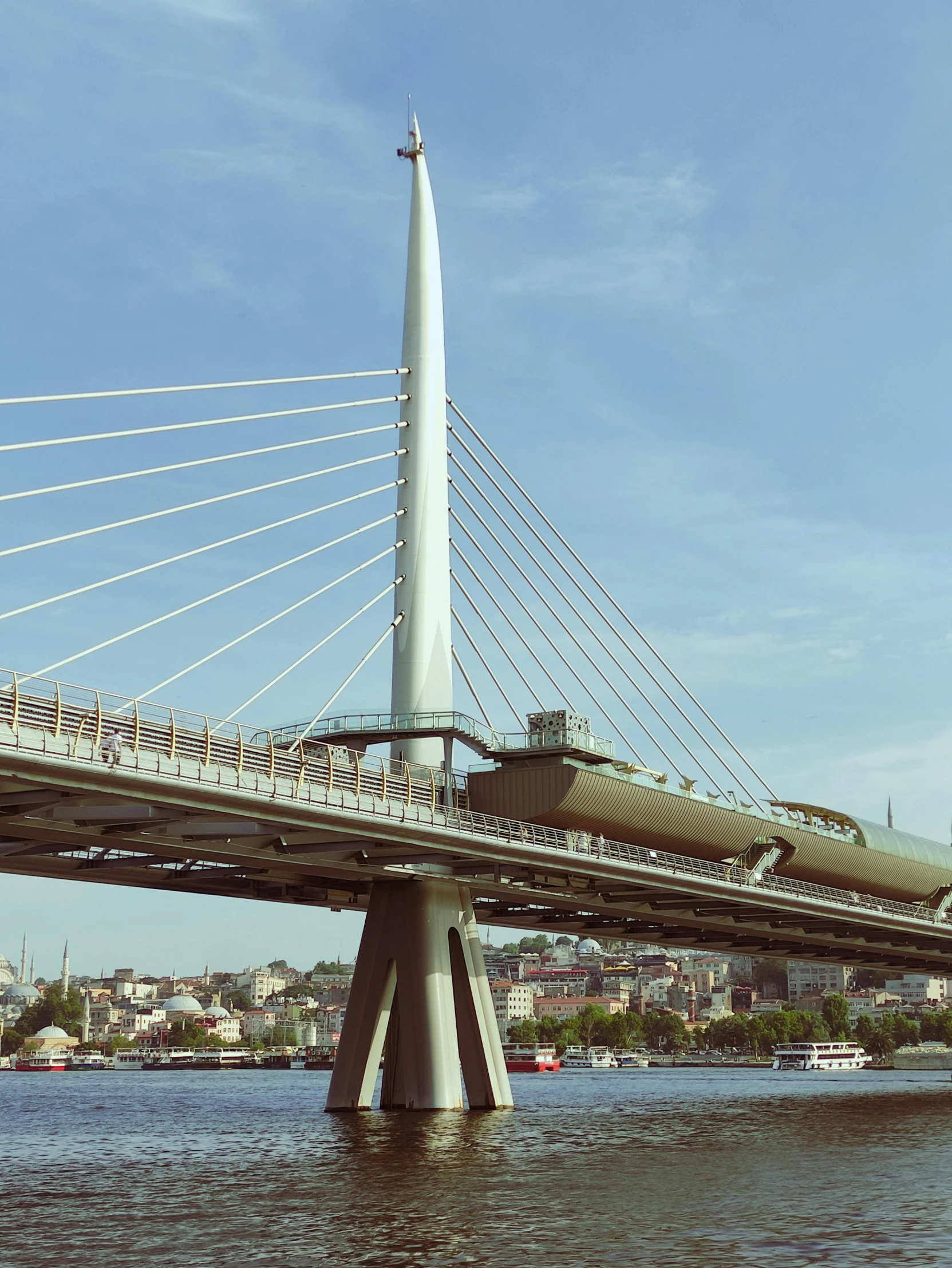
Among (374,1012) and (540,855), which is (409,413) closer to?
(540,855)

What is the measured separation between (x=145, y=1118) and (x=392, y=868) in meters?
29.0

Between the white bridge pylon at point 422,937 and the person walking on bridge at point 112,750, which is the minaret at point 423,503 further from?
the person walking on bridge at point 112,750

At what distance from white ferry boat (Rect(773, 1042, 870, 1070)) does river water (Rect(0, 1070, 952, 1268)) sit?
367 feet

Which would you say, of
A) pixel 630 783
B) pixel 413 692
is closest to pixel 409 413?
pixel 413 692

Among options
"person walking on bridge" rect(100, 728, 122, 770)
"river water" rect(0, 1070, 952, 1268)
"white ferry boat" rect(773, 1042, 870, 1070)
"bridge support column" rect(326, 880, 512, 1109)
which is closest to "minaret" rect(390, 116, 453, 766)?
"bridge support column" rect(326, 880, 512, 1109)

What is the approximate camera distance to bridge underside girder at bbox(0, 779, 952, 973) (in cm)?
4112

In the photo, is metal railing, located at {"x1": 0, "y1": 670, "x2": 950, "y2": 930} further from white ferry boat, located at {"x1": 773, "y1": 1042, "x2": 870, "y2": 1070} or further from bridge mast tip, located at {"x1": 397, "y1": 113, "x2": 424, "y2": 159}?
white ferry boat, located at {"x1": 773, "y1": 1042, "x2": 870, "y2": 1070}

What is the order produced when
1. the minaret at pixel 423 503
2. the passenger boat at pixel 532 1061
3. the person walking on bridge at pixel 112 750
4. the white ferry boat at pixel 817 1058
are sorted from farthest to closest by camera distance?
the passenger boat at pixel 532 1061, the white ferry boat at pixel 817 1058, the minaret at pixel 423 503, the person walking on bridge at pixel 112 750

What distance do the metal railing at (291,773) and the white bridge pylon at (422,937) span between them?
376cm

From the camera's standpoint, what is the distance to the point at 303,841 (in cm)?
4919

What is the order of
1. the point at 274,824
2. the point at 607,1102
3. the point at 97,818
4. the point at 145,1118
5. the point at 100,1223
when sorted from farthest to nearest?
the point at 607,1102
the point at 145,1118
the point at 274,824
the point at 97,818
the point at 100,1223

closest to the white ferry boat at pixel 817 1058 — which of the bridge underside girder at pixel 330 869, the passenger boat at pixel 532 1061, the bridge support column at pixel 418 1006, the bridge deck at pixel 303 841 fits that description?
the passenger boat at pixel 532 1061

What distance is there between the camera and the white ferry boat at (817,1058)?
178875 mm

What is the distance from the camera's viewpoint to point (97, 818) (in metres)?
41.1
